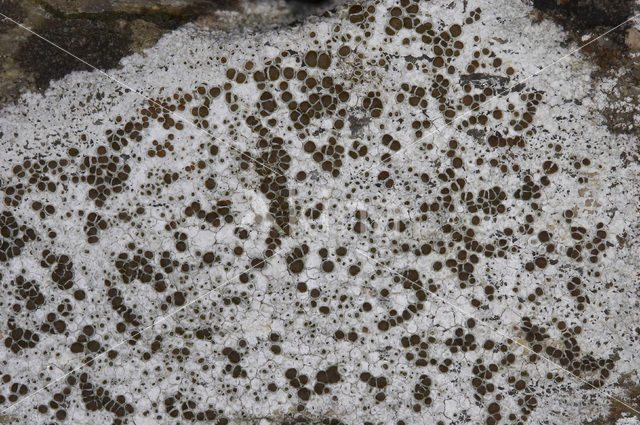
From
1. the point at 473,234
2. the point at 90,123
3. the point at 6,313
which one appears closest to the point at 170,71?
the point at 90,123

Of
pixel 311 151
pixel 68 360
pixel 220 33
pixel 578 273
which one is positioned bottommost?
pixel 68 360

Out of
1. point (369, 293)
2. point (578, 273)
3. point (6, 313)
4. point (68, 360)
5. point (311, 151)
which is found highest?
point (311, 151)

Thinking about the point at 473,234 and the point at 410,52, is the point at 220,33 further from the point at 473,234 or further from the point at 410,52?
the point at 473,234

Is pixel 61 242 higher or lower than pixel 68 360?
higher

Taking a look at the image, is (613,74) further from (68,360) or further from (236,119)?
(68,360)

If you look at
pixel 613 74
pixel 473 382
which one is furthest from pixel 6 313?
pixel 613 74

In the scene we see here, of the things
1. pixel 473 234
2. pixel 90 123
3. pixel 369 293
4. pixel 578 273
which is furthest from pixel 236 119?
pixel 578 273

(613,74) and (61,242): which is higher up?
(613,74)
